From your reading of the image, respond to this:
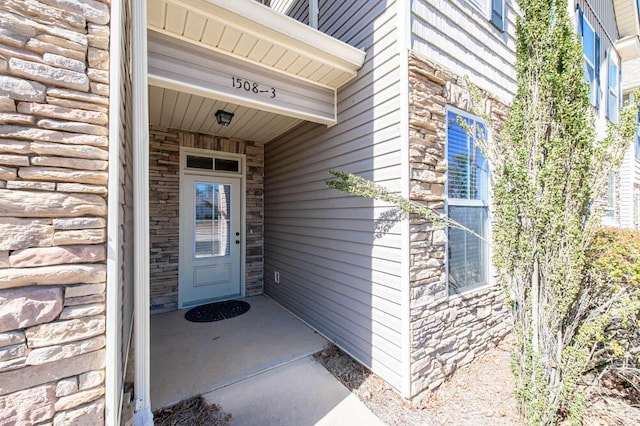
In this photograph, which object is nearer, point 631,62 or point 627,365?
point 627,365

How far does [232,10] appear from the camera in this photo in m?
2.01

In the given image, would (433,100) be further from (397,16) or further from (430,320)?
(430,320)

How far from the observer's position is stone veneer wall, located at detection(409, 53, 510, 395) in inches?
93.3

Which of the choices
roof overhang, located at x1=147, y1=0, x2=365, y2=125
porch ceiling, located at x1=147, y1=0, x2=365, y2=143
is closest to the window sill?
porch ceiling, located at x1=147, y1=0, x2=365, y2=143

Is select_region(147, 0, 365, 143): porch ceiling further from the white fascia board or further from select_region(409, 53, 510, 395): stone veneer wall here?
select_region(409, 53, 510, 395): stone veneer wall

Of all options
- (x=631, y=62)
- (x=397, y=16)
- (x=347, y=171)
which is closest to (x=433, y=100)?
(x=397, y=16)

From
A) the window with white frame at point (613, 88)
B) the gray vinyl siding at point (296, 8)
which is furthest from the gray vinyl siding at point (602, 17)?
the gray vinyl siding at point (296, 8)

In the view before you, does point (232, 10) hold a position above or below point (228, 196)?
above

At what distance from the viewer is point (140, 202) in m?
1.71

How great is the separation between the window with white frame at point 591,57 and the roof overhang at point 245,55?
5.80 m

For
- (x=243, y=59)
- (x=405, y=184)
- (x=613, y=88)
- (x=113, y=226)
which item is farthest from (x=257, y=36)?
(x=613, y=88)

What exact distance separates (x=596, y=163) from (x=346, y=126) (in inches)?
81.6

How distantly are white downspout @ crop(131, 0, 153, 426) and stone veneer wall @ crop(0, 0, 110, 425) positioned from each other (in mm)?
547

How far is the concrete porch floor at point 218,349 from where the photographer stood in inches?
94.7
